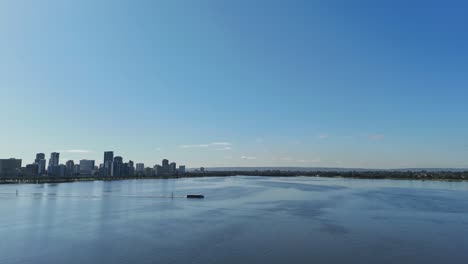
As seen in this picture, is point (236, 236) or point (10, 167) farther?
point (10, 167)

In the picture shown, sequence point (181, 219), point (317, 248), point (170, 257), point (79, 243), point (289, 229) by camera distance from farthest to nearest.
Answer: point (181, 219) < point (289, 229) < point (79, 243) < point (317, 248) < point (170, 257)

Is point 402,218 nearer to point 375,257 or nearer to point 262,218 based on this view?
point 262,218

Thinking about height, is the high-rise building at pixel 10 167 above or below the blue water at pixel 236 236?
above

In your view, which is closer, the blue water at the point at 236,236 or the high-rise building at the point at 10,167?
the blue water at the point at 236,236

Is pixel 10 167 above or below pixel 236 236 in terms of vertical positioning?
above

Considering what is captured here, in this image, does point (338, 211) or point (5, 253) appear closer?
point (5, 253)

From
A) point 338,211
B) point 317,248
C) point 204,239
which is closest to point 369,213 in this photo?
point 338,211

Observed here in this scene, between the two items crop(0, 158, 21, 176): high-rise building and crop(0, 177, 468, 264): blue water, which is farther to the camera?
crop(0, 158, 21, 176): high-rise building

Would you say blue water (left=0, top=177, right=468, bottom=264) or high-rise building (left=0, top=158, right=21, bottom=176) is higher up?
high-rise building (left=0, top=158, right=21, bottom=176)
